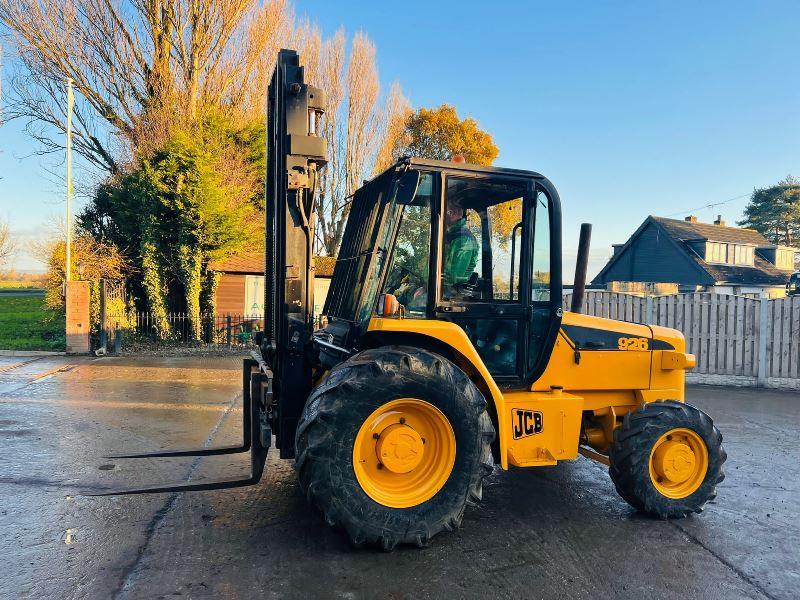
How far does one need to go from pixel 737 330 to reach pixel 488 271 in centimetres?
986

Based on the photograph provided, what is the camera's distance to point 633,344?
192 inches

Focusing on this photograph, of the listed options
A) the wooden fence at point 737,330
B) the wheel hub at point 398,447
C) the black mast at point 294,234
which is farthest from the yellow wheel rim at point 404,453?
the wooden fence at point 737,330

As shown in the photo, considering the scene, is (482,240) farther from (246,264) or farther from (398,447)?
(246,264)

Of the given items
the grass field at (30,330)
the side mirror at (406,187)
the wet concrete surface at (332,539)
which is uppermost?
the side mirror at (406,187)

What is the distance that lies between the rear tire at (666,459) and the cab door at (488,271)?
3.32 feet

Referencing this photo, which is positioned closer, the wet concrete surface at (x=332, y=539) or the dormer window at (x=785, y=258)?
the wet concrete surface at (x=332, y=539)

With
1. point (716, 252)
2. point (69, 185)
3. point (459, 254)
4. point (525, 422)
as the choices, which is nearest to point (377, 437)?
point (525, 422)

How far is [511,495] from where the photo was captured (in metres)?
5.02

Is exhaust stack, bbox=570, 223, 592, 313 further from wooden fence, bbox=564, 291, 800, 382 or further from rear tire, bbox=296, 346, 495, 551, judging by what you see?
wooden fence, bbox=564, 291, 800, 382

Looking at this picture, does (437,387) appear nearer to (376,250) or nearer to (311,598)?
(376,250)

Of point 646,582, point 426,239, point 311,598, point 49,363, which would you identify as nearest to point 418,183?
point 426,239

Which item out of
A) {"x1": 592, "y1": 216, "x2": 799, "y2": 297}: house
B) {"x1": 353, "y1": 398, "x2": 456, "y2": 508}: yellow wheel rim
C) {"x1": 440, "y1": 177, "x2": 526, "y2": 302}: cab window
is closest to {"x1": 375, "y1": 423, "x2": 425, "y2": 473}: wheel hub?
{"x1": 353, "y1": 398, "x2": 456, "y2": 508}: yellow wheel rim

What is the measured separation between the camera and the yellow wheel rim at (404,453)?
378 cm

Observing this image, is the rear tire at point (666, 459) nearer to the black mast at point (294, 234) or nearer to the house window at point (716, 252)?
the black mast at point (294, 234)
